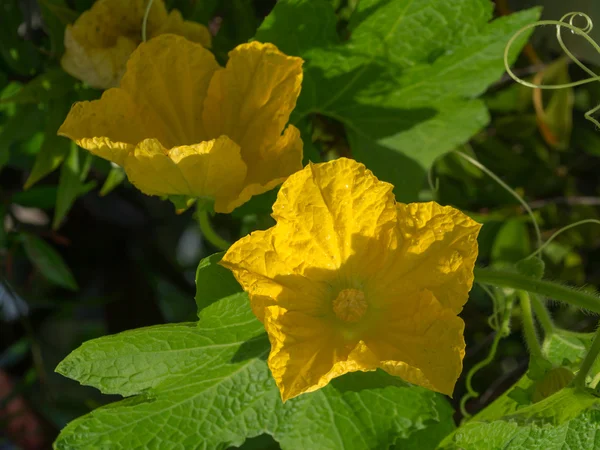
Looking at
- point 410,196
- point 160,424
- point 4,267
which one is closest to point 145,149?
point 160,424

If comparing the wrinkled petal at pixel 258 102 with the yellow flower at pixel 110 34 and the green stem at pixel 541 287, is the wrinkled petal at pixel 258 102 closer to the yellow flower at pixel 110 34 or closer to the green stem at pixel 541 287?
the yellow flower at pixel 110 34

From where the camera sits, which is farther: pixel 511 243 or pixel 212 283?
pixel 511 243

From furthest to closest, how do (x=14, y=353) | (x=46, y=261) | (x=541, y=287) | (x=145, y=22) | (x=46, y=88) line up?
1. (x=14, y=353)
2. (x=46, y=261)
3. (x=46, y=88)
4. (x=145, y=22)
5. (x=541, y=287)

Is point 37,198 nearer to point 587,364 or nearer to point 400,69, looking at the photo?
point 400,69

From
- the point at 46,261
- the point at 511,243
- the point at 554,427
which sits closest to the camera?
the point at 554,427

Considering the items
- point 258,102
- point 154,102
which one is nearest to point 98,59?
point 154,102

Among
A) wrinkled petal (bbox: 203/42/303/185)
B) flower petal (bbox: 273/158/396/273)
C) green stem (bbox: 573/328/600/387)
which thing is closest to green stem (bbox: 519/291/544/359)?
green stem (bbox: 573/328/600/387)

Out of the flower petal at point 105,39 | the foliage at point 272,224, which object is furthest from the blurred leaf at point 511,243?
the flower petal at point 105,39
